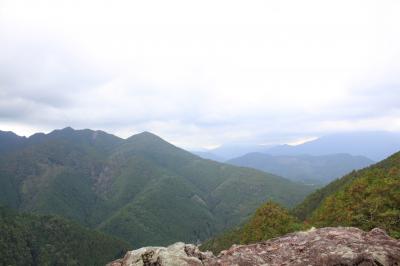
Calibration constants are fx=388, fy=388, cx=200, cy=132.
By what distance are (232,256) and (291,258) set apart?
4.02 m

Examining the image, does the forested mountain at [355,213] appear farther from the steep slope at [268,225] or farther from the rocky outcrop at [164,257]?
the rocky outcrop at [164,257]

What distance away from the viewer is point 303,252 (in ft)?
83.9

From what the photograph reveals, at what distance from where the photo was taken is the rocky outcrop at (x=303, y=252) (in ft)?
75.0

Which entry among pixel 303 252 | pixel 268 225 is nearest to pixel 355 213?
pixel 268 225

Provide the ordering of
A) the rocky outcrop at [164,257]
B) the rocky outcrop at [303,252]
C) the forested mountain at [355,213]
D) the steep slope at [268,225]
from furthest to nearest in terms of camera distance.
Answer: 1. the steep slope at [268,225]
2. the forested mountain at [355,213]
3. the rocky outcrop at [164,257]
4. the rocky outcrop at [303,252]

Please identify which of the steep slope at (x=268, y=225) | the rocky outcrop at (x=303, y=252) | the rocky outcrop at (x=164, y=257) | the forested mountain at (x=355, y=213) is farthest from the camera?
the steep slope at (x=268, y=225)

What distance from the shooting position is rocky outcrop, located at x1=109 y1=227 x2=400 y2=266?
901 inches

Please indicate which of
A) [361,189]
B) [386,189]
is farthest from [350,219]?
[361,189]

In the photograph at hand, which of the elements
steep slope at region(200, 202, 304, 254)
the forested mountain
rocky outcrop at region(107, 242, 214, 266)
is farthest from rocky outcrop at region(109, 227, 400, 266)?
steep slope at region(200, 202, 304, 254)

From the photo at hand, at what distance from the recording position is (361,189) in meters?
84.2

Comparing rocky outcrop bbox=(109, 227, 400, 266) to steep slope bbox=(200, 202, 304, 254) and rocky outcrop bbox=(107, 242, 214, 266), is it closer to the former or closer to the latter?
rocky outcrop bbox=(107, 242, 214, 266)

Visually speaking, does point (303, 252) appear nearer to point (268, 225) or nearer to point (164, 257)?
point (164, 257)

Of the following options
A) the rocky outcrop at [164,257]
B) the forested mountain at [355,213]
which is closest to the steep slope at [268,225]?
the forested mountain at [355,213]

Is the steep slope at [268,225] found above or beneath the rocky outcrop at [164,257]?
beneath
